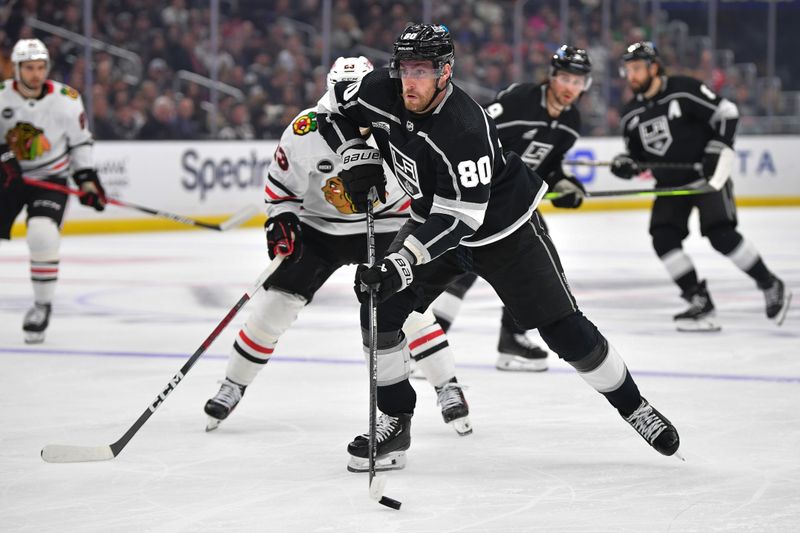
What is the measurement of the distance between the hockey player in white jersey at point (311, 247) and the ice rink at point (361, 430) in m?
0.14

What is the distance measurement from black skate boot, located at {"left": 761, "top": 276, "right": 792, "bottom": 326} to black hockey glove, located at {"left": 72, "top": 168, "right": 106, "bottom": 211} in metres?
2.90

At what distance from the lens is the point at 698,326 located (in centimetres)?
550

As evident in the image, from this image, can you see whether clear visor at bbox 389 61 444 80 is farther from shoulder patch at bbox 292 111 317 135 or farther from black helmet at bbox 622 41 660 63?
black helmet at bbox 622 41 660 63

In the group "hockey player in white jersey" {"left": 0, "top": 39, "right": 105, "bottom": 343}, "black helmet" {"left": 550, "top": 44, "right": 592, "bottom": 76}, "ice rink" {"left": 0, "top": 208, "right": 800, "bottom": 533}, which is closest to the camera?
"ice rink" {"left": 0, "top": 208, "right": 800, "bottom": 533}

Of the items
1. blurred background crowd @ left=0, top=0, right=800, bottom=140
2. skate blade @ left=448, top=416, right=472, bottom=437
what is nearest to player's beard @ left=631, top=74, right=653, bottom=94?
skate blade @ left=448, top=416, right=472, bottom=437

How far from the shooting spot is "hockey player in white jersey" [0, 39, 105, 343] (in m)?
5.17

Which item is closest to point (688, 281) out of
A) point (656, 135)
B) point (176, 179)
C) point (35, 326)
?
point (656, 135)

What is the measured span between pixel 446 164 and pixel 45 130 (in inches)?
113

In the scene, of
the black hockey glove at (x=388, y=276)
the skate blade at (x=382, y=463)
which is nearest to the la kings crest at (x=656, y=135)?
the skate blade at (x=382, y=463)

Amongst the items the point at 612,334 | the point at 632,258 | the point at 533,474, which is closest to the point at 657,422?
the point at 533,474

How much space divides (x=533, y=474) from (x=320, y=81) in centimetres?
857

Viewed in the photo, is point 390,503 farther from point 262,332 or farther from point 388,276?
point 262,332

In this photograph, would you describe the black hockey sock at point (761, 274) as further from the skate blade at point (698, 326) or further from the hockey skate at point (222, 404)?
the hockey skate at point (222, 404)

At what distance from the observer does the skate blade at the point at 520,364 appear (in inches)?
178
